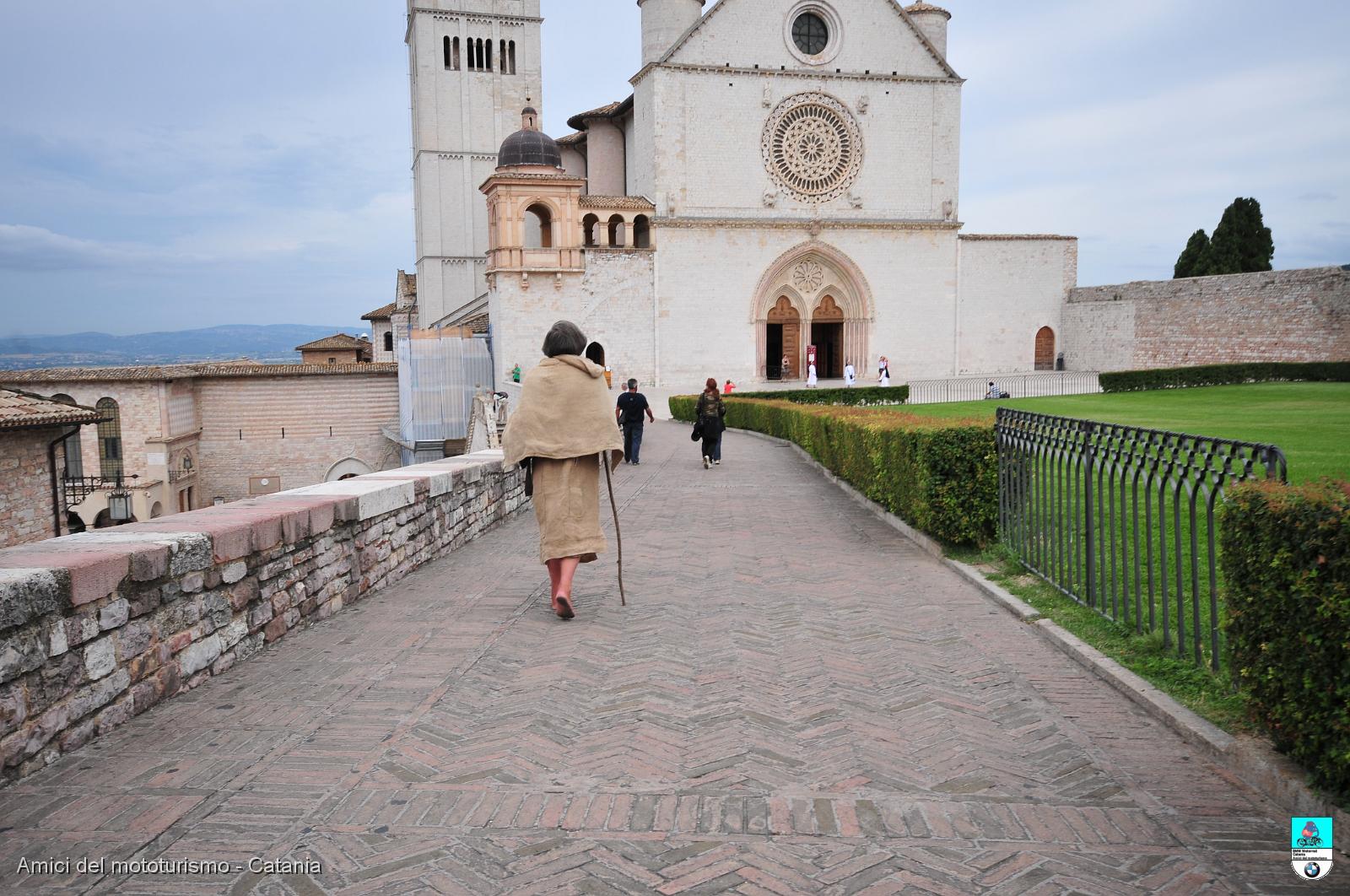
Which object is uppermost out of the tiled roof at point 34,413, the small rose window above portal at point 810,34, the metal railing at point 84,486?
the small rose window above portal at point 810,34

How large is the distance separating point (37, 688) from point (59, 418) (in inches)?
723

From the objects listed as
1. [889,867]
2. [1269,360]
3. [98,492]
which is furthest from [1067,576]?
[98,492]

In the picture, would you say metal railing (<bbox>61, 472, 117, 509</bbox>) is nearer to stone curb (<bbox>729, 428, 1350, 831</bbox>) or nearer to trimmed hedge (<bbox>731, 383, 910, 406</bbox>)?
trimmed hedge (<bbox>731, 383, 910, 406</bbox>)

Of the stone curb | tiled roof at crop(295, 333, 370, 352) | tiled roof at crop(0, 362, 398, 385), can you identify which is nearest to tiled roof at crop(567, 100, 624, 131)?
tiled roof at crop(0, 362, 398, 385)

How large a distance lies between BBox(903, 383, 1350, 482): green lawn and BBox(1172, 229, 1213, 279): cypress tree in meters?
21.3

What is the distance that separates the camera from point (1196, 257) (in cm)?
5072

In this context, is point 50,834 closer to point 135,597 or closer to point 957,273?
point 135,597

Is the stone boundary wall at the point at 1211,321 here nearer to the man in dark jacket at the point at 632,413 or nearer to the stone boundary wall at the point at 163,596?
the man in dark jacket at the point at 632,413

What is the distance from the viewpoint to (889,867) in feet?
10.4

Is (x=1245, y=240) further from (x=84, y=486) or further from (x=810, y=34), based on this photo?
(x=84, y=486)

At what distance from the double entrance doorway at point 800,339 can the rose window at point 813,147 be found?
14.9 ft

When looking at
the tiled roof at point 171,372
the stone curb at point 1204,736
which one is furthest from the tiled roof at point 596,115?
the stone curb at point 1204,736

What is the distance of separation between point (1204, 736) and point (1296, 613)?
91 centimetres

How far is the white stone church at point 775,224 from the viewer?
3681cm
